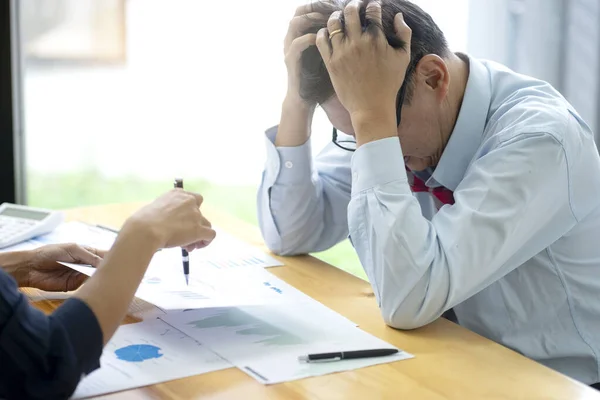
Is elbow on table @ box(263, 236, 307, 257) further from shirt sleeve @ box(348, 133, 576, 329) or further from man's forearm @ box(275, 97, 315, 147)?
shirt sleeve @ box(348, 133, 576, 329)

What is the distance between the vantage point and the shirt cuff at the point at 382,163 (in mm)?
1305

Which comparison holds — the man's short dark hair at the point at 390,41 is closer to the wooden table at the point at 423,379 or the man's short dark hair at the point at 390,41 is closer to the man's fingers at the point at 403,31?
the man's fingers at the point at 403,31

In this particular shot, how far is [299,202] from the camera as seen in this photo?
172 cm

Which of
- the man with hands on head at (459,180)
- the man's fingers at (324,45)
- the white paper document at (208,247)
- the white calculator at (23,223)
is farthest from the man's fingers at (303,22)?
the white calculator at (23,223)

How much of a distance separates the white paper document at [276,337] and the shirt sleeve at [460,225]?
10 cm

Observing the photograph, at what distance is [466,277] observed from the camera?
125 centimetres

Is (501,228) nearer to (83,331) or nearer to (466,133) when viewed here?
Result: (466,133)

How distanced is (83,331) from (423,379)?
45cm


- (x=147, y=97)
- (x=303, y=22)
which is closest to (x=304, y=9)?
(x=303, y=22)

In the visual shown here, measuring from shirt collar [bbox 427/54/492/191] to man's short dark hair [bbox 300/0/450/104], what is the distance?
87 millimetres

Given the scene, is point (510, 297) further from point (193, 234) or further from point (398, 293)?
point (193, 234)

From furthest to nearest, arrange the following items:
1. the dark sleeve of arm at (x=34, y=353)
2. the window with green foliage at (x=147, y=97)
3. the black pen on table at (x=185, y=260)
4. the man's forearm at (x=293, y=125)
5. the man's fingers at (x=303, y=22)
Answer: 1. the window with green foliage at (x=147, y=97)
2. the man's forearm at (x=293, y=125)
3. the man's fingers at (x=303, y=22)
4. the black pen on table at (x=185, y=260)
5. the dark sleeve of arm at (x=34, y=353)

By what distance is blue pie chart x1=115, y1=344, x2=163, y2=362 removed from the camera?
113cm

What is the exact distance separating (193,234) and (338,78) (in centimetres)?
36
